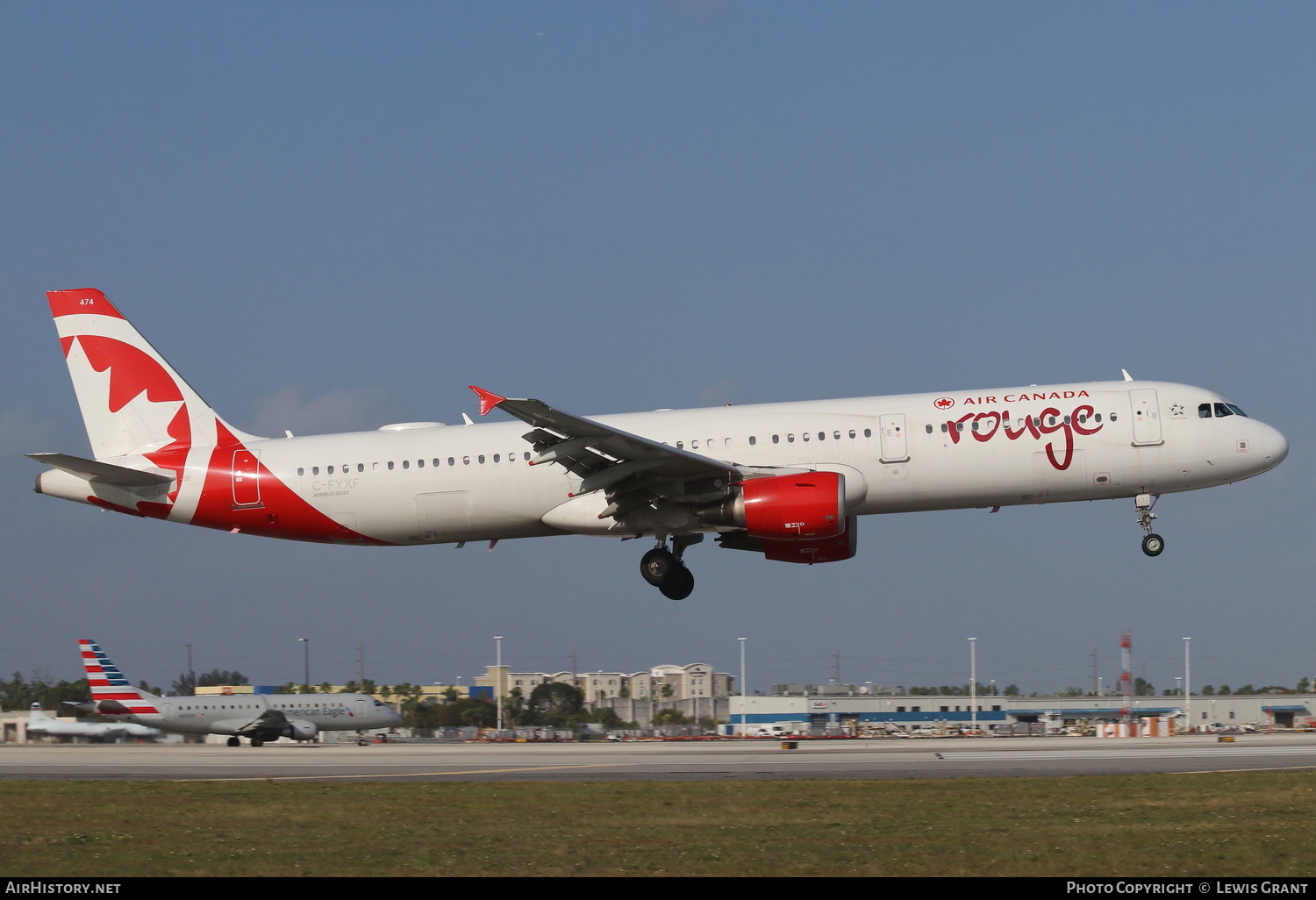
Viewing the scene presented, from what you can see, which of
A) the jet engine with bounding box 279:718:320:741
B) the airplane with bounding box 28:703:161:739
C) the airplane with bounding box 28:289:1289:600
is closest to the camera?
the airplane with bounding box 28:289:1289:600

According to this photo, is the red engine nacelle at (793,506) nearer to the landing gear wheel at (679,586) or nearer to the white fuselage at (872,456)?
the white fuselage at (872,456)

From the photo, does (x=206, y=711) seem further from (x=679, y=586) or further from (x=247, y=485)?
(x=679, y=586)

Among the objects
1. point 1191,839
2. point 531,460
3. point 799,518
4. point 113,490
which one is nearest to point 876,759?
point 799,518

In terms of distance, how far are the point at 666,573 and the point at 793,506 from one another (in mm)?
4816

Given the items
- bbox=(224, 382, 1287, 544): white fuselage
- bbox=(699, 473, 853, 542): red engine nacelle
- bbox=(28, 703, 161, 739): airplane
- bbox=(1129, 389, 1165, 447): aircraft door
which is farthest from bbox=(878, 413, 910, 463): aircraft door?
bbox=(28, 703, 161, 739): airplane

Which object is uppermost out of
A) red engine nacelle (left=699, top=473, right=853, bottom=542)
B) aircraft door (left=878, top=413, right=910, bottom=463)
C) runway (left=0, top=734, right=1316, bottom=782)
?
aircraft door (left=878, top=413, right=910, bottom=463)

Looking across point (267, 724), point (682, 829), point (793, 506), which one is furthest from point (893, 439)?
point (267, 724)

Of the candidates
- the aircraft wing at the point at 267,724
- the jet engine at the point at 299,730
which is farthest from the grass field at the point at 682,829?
the jet engine at the point at 299,730

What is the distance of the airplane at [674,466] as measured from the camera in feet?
101

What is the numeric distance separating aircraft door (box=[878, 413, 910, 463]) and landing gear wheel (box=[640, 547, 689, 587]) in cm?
609

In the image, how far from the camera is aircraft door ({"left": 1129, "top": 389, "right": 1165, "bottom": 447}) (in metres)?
31.0

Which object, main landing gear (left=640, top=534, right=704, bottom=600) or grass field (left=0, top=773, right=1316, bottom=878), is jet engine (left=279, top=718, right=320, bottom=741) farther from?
grass field (left=0, top=773, right=1316, bottom=878)

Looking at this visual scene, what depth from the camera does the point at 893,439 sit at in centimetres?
3100
